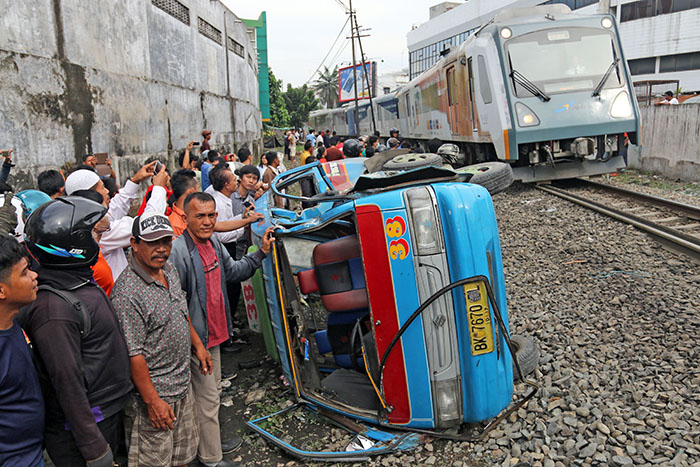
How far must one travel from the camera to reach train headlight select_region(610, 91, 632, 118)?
394 inches

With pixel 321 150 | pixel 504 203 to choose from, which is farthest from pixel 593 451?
pixel 321 150

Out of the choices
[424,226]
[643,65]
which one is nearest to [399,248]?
[424,226]

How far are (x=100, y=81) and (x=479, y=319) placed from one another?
8.65m

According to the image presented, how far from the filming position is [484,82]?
1036 cm

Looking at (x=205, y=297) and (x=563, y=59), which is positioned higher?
(x=563, y=59)

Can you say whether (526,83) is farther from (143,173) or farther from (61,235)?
(61,235)

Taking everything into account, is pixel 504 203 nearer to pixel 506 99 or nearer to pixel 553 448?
pixel 506 99

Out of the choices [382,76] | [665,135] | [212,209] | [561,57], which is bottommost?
[212,209]

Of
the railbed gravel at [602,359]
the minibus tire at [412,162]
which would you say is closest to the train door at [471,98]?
the railbed gravel at [602,359]

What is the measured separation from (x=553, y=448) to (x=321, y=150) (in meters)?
9.30

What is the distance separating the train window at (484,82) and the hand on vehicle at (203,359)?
340 inches

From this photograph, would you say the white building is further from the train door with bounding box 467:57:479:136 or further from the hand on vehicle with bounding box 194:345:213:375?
the hand on vehicle with bounding box 194:345:213:375

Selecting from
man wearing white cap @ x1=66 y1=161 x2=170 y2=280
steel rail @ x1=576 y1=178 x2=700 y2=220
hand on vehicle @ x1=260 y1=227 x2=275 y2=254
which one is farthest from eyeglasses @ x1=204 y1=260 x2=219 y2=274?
steel rail @ x1=576 y1=178 x2=700 y2=220

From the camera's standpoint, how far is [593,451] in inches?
116
